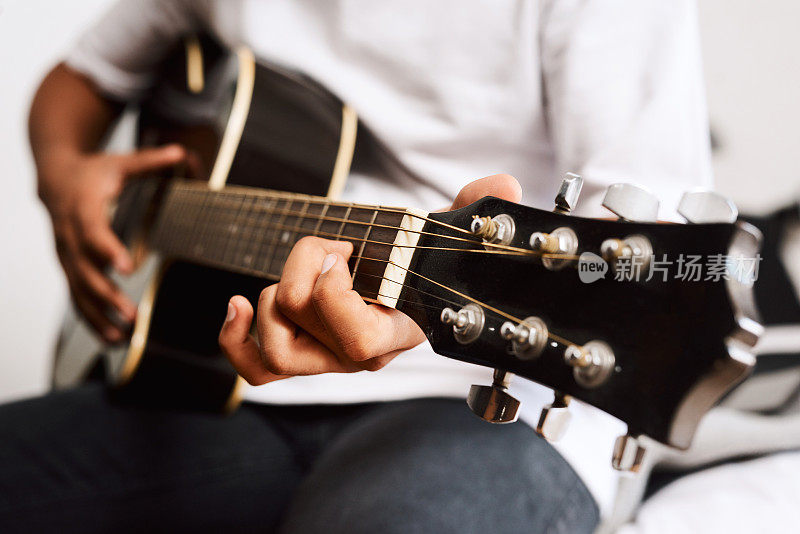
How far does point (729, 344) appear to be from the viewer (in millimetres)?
221

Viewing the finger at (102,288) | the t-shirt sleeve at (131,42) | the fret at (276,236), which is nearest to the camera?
the fret at (276,236)

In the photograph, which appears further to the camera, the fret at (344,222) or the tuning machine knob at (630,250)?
the fret at (344,222)

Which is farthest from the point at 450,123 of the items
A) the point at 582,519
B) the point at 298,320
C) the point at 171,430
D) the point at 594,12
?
the point at 171,430

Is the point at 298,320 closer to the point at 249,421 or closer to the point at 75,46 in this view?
the point at 249,421

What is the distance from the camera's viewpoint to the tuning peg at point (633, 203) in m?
0.26

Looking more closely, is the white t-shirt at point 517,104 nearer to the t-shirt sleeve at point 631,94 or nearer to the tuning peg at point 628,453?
the t-shirt sleeve at point 631,94

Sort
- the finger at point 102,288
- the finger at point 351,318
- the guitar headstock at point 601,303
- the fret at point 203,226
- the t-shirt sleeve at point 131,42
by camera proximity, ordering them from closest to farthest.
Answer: the guitar headstock at point 601,303, the finger at point 351,318, the fret at point 203,226, the finger at point 102,288, the t-shirt sleeve at point 131,42

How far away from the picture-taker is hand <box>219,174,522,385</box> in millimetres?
337

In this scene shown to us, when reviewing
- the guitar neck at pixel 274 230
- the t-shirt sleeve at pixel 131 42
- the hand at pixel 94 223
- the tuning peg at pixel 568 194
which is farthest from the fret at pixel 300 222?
the t-shirt sleeve at pixel 131 42

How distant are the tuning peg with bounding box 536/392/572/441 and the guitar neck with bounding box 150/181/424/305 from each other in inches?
4.5

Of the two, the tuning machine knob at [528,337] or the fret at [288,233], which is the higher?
the tuning machine knob at [528,337]

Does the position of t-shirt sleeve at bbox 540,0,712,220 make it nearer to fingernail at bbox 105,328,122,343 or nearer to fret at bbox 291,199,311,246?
fret at bbox 291,199,311,246

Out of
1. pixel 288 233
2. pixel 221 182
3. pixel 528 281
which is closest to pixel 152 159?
pixel 221 182

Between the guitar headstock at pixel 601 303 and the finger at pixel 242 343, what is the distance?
12cm
